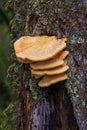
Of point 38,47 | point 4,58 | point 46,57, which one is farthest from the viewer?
point 4,58

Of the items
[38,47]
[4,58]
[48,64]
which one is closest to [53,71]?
[48,64]

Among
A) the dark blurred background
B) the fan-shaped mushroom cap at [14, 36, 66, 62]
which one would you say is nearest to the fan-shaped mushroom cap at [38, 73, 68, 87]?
the fan-shaped mushroom cap at [14, 36, 66, 62]

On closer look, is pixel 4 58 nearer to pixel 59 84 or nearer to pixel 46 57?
pixel 59 84

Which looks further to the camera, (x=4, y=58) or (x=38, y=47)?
(x=4, y=58)

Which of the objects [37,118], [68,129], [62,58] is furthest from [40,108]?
[62,58]

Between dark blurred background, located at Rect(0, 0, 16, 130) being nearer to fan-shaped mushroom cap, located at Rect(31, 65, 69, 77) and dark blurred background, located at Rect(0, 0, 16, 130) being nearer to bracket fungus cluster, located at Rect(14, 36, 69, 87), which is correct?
bracket fungus cluster, located at Rect(14, 36, 69, 87)

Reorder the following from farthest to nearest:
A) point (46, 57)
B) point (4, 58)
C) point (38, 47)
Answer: point (4, 58) < point (38, 47) < point (46, 57)

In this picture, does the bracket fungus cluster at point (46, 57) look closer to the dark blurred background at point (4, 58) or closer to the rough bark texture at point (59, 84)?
the rough bark texture at point (59, 84)
